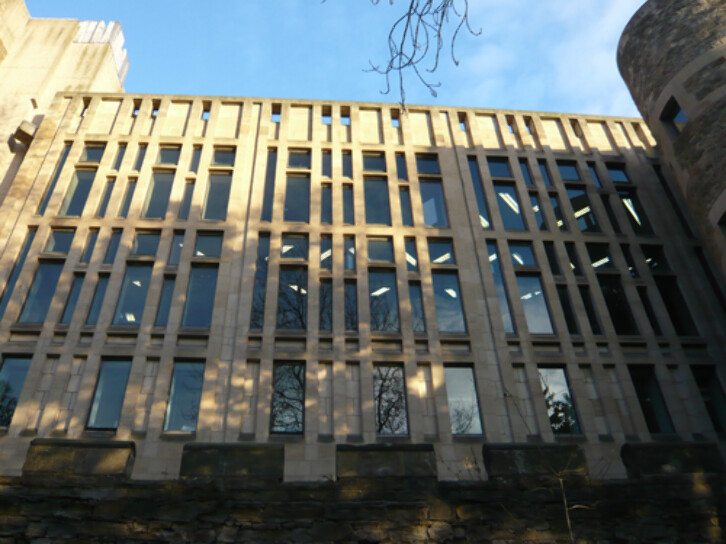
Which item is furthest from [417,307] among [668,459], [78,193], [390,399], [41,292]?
[78,193]

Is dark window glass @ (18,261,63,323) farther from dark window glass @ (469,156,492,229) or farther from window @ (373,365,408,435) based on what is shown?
dark window glass @ (469,156,492,229)

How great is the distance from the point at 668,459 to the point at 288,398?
10.2 metres

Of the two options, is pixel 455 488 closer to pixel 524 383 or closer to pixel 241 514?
pixel 241 514

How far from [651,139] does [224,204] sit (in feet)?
64.5

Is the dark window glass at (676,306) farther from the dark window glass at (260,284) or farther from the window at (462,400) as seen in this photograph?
the dark window glass at (260,284)

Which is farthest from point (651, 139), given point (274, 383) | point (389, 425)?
point (274, 383)

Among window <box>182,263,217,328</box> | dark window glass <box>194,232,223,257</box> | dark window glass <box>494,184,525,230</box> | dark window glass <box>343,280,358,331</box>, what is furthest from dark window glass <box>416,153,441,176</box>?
window <box>182,263,217,328</box>

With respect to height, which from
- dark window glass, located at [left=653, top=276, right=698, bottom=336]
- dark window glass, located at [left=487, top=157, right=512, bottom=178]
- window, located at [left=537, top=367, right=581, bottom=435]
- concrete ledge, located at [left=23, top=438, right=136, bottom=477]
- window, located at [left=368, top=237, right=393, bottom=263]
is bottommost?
concrete ledge, located at [left=23, top=438, right=136, bottom=477]

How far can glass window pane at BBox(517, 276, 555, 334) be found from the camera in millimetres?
18086

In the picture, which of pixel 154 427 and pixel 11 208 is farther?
pixel 11 208

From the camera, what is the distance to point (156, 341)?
653 inches

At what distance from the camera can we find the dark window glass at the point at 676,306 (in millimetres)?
18562

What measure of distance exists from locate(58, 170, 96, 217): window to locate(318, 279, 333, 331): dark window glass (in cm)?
982

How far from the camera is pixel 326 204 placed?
2044 cm
